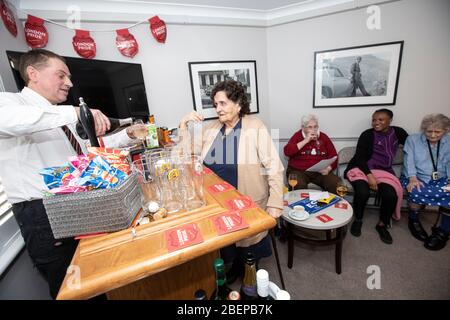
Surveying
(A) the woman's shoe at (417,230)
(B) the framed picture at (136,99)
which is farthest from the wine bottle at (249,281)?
(A) the woman's shoe at (417,230)

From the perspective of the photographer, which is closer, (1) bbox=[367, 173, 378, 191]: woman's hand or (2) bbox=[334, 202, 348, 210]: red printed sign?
(2) bbox=[334, 202, 348, 210]: red printed sign

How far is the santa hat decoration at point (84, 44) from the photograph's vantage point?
1.97 m

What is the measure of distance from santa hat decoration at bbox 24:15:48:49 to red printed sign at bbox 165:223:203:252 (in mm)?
2336

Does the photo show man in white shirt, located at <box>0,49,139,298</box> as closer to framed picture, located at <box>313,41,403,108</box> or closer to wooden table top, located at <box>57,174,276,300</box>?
wooden table top, located at <box>57,174,276,300</box>

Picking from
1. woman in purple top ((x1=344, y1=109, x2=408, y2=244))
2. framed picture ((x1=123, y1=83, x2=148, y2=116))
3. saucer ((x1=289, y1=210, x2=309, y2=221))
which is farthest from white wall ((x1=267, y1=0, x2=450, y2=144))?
framed picture ((x1=123, y1=83, x2=148, y2=116))

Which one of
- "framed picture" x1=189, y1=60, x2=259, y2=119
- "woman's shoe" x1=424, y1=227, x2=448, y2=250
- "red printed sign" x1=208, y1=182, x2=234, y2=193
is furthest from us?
"framed picture" x1=189, y1=60, x2=259, y2=119

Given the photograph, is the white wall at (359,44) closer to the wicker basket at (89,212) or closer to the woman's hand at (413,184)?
the woman's hand at (413,184)

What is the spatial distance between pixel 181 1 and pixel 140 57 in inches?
31.8

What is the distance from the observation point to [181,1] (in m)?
2.32

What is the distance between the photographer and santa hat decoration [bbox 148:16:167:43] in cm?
228

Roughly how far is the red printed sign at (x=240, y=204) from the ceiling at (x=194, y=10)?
2.45 meters

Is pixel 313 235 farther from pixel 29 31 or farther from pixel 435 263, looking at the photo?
pixel 29 31

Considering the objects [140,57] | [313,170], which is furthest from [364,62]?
[140,57]

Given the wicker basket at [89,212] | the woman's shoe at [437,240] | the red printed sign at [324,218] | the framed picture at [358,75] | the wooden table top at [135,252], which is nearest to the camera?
the wooden table top at [135,252]
